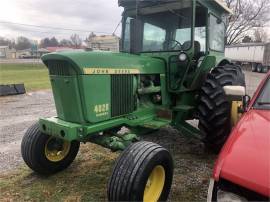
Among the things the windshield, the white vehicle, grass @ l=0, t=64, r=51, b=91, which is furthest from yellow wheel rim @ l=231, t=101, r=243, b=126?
the white vehicle

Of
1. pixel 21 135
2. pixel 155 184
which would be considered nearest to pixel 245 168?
pixel 155 184

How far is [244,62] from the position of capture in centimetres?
3459

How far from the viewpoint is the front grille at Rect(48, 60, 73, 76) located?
3.35 meters

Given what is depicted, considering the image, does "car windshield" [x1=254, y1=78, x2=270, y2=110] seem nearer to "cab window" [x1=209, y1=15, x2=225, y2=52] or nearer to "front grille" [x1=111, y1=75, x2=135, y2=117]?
"front grille" [x1=111, y1=75, x2=135, y2=117]

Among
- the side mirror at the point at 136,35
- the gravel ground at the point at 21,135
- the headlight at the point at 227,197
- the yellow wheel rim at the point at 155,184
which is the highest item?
the side mirror at the point at 136,35

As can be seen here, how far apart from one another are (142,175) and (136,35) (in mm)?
2741

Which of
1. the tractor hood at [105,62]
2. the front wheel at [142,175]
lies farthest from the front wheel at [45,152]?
the front wheel at [142,175]

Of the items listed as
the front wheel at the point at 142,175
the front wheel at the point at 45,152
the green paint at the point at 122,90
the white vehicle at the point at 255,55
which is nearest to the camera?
the front wheel at the point at 142,175

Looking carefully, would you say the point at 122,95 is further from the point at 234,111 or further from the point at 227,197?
the point at 227,197

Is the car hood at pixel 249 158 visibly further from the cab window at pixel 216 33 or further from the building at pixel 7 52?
the building at pixel 7 52

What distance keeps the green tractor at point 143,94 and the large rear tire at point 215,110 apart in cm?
2

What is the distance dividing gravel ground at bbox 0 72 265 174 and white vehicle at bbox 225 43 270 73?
22.9 m

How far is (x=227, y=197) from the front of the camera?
2143 millimetres

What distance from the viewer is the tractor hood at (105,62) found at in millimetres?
3332
